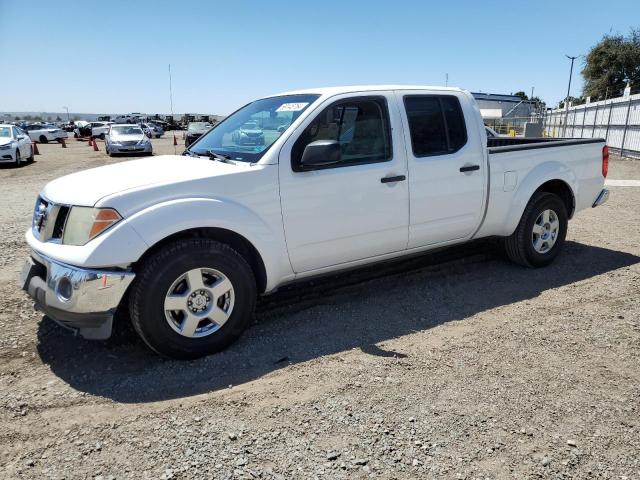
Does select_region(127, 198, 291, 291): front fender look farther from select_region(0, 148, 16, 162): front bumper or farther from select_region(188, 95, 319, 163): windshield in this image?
select_region(0, 148, 16, 162): front bumper

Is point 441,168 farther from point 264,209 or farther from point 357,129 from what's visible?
point 264,209

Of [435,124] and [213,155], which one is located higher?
[435,124]

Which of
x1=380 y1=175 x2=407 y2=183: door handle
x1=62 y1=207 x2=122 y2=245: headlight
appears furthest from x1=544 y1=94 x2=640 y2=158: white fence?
x1=62 y1=207 x2=122 y2=245: headlight

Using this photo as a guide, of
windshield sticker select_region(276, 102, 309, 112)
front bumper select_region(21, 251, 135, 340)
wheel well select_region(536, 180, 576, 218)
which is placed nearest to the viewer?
front bumper select_region(21, 251, 135, 340)

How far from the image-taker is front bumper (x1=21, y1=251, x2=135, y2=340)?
129 inches

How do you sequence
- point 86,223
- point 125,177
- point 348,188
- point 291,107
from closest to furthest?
1. point 86,223
2. point 125,177
3. point 348,188
4. point 291,107

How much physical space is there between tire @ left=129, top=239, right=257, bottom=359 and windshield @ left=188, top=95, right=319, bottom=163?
84 cm

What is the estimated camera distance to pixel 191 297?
3609 mm

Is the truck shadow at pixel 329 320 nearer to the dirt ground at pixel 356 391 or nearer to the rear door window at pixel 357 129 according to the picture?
the dirt ground at pixel 356 391

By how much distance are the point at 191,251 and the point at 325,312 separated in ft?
4.75

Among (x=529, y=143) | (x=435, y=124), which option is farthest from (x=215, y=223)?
(x=529, y=143)

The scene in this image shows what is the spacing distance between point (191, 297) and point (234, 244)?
53 centimetres

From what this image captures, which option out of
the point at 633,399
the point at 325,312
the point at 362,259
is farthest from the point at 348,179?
the point at 633,399

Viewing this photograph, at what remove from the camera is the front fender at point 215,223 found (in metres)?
3.39
